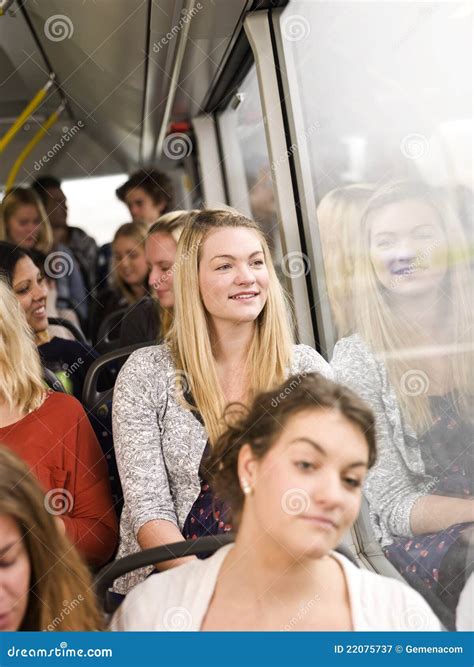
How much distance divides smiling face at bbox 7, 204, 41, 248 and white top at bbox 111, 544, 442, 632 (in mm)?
2664

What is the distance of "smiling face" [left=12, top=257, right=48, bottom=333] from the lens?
97.0 inches

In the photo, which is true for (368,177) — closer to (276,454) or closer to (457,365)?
(457,365)

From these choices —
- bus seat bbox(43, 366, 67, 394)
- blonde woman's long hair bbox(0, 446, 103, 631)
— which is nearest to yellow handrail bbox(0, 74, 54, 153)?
bus seat bbox(43, 366, 67, 394)

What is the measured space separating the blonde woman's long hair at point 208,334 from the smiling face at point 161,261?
0.88 m

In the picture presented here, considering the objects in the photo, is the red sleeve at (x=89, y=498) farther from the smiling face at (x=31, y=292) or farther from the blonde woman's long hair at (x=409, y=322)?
the blonde woman's long hair at (x=409, y=322)

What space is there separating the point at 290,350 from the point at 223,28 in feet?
3.54

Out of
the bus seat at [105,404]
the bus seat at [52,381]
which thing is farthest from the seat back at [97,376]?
the bus seat at [52,381]

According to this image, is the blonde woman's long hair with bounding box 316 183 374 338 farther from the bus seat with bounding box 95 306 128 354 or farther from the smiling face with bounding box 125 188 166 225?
the smiling face with bounding box 125 188 166 225

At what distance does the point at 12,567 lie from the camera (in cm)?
165

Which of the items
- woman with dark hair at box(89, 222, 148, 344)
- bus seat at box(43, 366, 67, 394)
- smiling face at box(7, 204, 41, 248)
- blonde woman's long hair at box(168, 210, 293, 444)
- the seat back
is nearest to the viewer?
blonde woman's long hair at box(168, 210, 293, 444)

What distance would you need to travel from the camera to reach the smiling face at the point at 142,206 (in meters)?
4.46

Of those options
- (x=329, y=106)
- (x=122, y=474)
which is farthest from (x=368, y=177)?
(x=122, y=474)

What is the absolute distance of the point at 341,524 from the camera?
163 centimetres

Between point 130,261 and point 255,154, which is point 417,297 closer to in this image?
point 255,154
